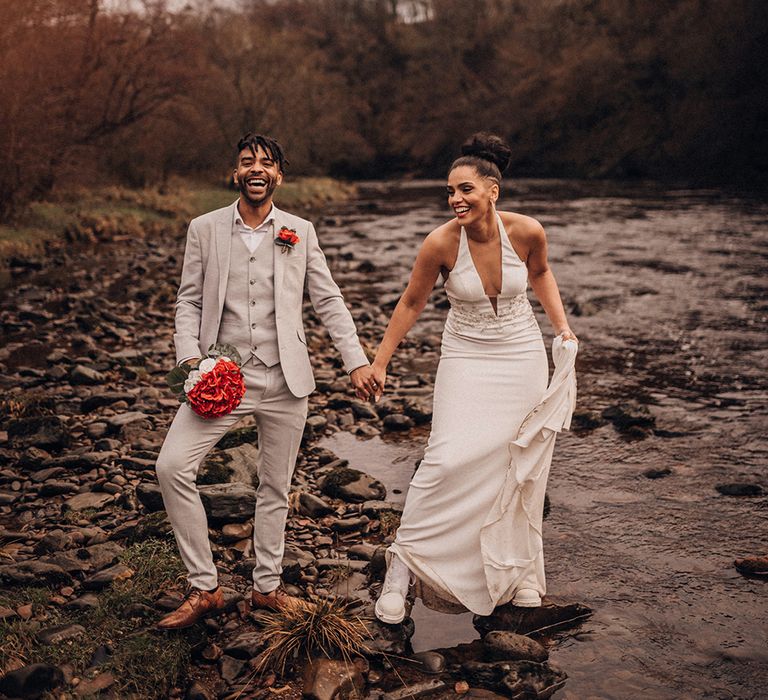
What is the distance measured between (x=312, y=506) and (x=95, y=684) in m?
2.50

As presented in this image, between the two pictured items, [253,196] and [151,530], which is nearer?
[253,196]

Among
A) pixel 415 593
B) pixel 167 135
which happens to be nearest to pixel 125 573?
pixel 415 593

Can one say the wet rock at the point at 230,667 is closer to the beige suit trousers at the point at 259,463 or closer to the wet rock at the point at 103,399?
the beige suit trousers at the point at 259,463

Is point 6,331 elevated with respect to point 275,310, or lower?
lower

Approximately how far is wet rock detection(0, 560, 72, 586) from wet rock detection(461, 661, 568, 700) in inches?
96.4

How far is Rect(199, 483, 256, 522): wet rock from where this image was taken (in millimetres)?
5660

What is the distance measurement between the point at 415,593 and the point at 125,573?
174 centimetres

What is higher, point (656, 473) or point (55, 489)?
point (55, 489)

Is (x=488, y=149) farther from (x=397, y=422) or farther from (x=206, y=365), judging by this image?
(x=397, y=422)

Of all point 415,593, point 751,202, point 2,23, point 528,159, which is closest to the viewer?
point 415,593

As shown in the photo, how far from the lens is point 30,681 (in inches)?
143

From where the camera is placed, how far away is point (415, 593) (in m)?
4.50

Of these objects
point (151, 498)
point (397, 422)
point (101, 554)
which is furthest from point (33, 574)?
point (397, 422)

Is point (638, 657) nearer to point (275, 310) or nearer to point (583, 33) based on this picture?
point (275, 310)
